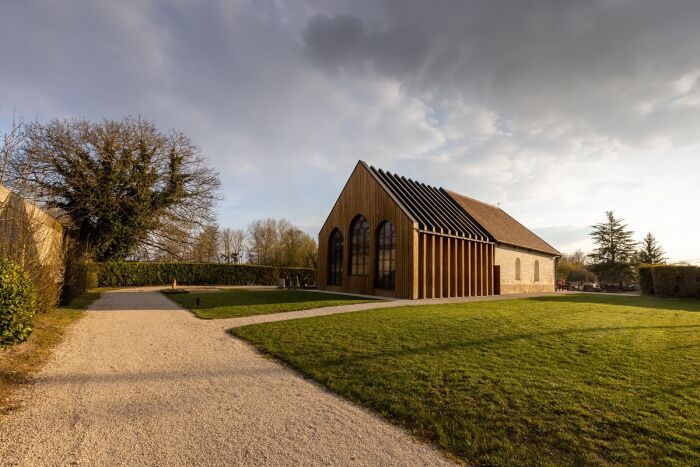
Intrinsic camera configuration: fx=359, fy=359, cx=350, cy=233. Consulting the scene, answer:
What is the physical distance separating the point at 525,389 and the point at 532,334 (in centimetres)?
363

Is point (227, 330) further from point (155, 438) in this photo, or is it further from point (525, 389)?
point (525, 389)

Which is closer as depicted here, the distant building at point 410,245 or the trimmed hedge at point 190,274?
the distant building at point 410,245

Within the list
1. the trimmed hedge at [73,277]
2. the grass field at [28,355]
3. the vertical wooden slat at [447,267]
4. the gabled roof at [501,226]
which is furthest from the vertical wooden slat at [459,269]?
the trimmed hedge at [73,277]

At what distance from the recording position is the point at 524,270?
26641mm

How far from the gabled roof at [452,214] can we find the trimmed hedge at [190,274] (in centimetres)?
1258

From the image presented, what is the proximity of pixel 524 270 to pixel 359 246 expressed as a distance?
13.9 m

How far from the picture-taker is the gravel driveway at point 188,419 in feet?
10.5

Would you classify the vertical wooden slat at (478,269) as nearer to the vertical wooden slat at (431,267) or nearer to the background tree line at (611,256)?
the vertical wooden slat at (431,267)

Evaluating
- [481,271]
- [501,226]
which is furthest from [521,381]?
[501,226]

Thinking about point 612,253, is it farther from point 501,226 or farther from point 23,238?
point 23,238

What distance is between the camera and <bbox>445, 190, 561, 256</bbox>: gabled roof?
24.7m

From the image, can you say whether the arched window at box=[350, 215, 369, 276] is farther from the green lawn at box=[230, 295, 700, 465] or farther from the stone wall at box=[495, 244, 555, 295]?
the green lawn at box=[230, 295, 700, 465]

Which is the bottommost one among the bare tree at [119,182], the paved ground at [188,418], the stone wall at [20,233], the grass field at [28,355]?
the paved ground at [188,418]

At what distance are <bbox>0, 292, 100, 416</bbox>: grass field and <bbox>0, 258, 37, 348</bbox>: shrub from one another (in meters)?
0.25
